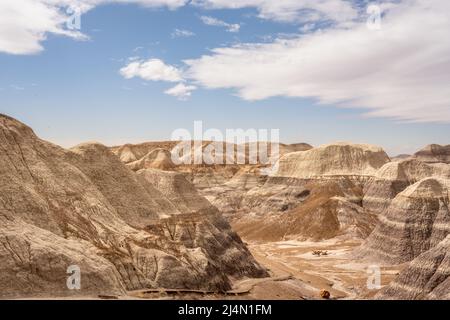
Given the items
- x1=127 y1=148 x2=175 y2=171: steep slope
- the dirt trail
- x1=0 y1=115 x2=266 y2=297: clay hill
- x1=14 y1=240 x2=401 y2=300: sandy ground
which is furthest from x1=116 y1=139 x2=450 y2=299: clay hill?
x1=0 y1=115 x2=266 y2=297: clay hill

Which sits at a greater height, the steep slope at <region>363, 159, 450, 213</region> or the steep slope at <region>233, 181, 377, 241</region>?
the steep slope at <region>363, 159, 450, 213</region>

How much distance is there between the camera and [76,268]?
27672 mm

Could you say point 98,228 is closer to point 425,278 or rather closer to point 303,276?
point 425,278

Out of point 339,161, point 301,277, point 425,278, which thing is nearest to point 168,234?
point 301,277

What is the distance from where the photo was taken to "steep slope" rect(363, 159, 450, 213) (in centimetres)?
8562

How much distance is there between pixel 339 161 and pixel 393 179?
58.4 feet

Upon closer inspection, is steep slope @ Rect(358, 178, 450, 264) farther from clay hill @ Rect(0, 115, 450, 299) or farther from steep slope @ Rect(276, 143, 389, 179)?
steep slope @ Rect(276, 143, 389, 179)

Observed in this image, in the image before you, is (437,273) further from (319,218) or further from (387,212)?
(319,218)

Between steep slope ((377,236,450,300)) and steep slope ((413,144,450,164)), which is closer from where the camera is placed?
steep slope ((377,236,450,300))

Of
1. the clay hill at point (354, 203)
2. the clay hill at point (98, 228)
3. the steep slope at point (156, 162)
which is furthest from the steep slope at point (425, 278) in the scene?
the steep slope at point (156, 162)

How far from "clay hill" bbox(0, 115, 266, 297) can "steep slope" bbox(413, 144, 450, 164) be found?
103 metres

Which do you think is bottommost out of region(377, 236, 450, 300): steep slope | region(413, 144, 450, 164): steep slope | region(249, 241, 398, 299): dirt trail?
region(249, 241, 398, 299): dirt trail

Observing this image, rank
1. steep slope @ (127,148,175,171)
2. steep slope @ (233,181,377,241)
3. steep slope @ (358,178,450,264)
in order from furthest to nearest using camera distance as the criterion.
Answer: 1. steep slope @ (127,148,175,171)
2. steep slope @ (233,181,377,241)
3. steep slope @ (358,178,450,264)

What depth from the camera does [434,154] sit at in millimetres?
137750
